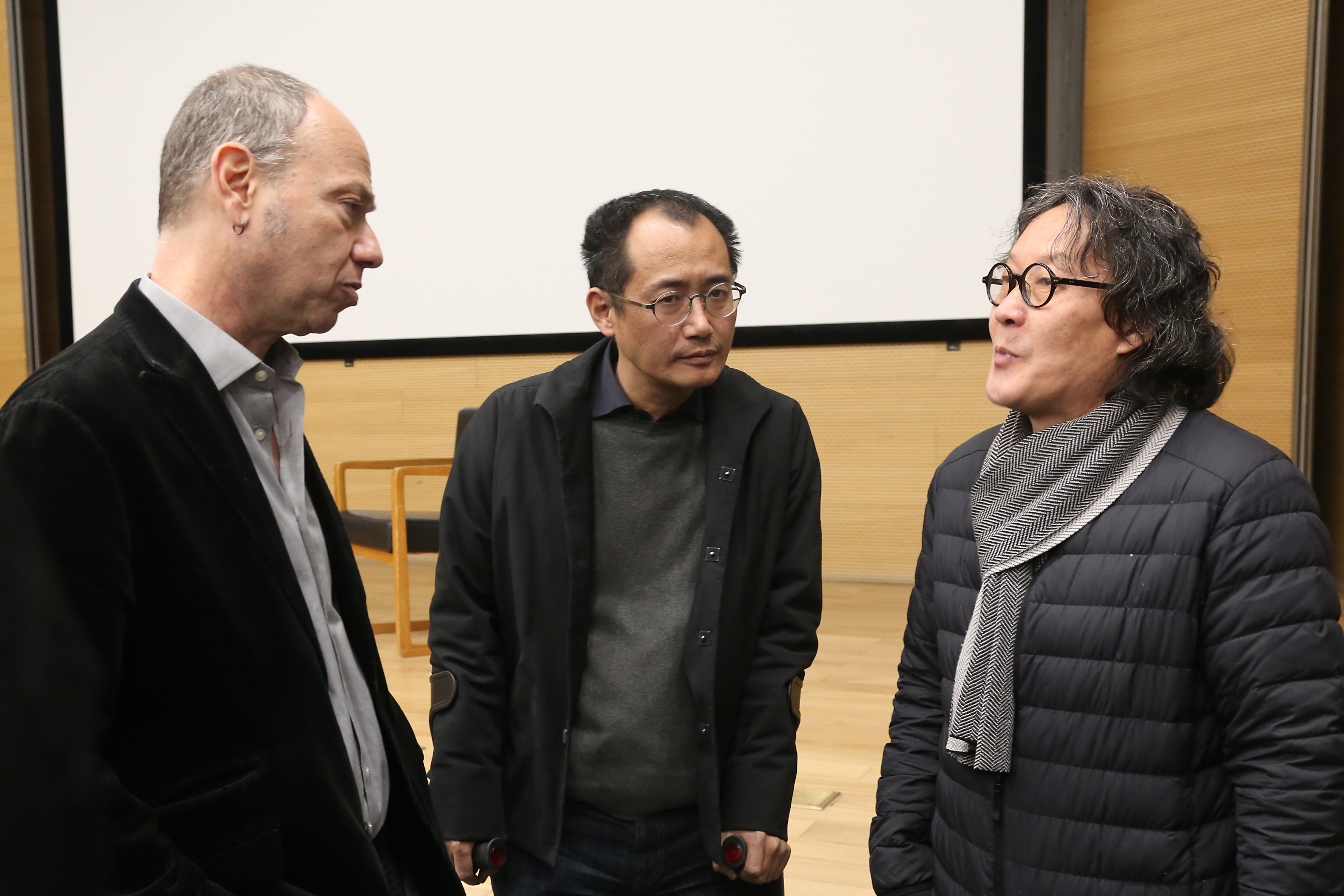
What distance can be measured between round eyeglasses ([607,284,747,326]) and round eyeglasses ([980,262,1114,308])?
0.36 meters

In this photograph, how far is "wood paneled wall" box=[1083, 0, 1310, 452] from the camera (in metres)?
4.18

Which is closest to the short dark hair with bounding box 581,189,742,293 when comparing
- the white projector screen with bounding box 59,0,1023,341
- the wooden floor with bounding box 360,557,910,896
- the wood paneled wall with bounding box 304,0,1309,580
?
the wooden floor with bounding box 360,557,910,896

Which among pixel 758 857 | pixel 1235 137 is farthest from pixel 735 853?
pixel 1235 137

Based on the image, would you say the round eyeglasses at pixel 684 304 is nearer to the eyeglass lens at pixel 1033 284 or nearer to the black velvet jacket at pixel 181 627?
the eyeglass lens at pixel 1033 284

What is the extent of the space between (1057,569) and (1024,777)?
0.73 ft

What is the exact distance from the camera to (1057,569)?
1.14 meters

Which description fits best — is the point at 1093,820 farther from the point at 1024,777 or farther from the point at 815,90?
the point at 815,90

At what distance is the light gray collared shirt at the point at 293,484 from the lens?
3.04 feet

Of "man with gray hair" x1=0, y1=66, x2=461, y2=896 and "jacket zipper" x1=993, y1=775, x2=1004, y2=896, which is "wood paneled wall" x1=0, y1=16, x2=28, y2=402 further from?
"jacket zipper" x1=993, y1=775, x2=1004, y2=896

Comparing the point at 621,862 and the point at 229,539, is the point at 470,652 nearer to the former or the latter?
the point at 621,862

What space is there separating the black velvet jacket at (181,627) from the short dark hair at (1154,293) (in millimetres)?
899

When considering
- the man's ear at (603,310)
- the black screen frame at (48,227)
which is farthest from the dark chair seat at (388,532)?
the man's ear at (603,310)

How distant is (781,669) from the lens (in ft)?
A: 4.78

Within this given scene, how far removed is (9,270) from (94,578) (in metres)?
7.05
